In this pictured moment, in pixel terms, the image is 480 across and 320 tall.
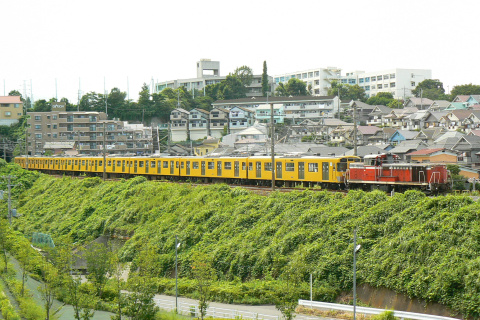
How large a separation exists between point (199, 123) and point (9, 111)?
2336 centimetres

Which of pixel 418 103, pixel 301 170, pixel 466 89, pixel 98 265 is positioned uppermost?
pixel 466 89

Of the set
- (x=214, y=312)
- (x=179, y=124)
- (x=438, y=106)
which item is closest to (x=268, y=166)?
(x=214, y=312)

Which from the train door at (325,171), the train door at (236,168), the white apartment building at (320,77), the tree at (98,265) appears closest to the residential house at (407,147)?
the train door at (236,168)

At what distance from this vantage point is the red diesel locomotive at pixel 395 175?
20.5m

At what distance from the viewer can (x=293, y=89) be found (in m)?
74.9

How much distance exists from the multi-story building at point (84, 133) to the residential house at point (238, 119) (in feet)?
31.0

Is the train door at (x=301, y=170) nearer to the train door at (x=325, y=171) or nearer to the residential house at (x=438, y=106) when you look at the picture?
the train door at (x=325, y=171)

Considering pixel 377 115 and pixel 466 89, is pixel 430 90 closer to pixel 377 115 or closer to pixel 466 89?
pixel 466 89

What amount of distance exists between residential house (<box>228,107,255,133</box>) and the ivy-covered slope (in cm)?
3475

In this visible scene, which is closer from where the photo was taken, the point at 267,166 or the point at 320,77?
the point at 267,166

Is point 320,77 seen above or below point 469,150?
above

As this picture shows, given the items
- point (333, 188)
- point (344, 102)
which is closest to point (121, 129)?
point (344, 102)

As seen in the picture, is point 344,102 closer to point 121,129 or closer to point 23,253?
point 121,129

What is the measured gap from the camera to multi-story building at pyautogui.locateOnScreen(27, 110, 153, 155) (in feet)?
195
